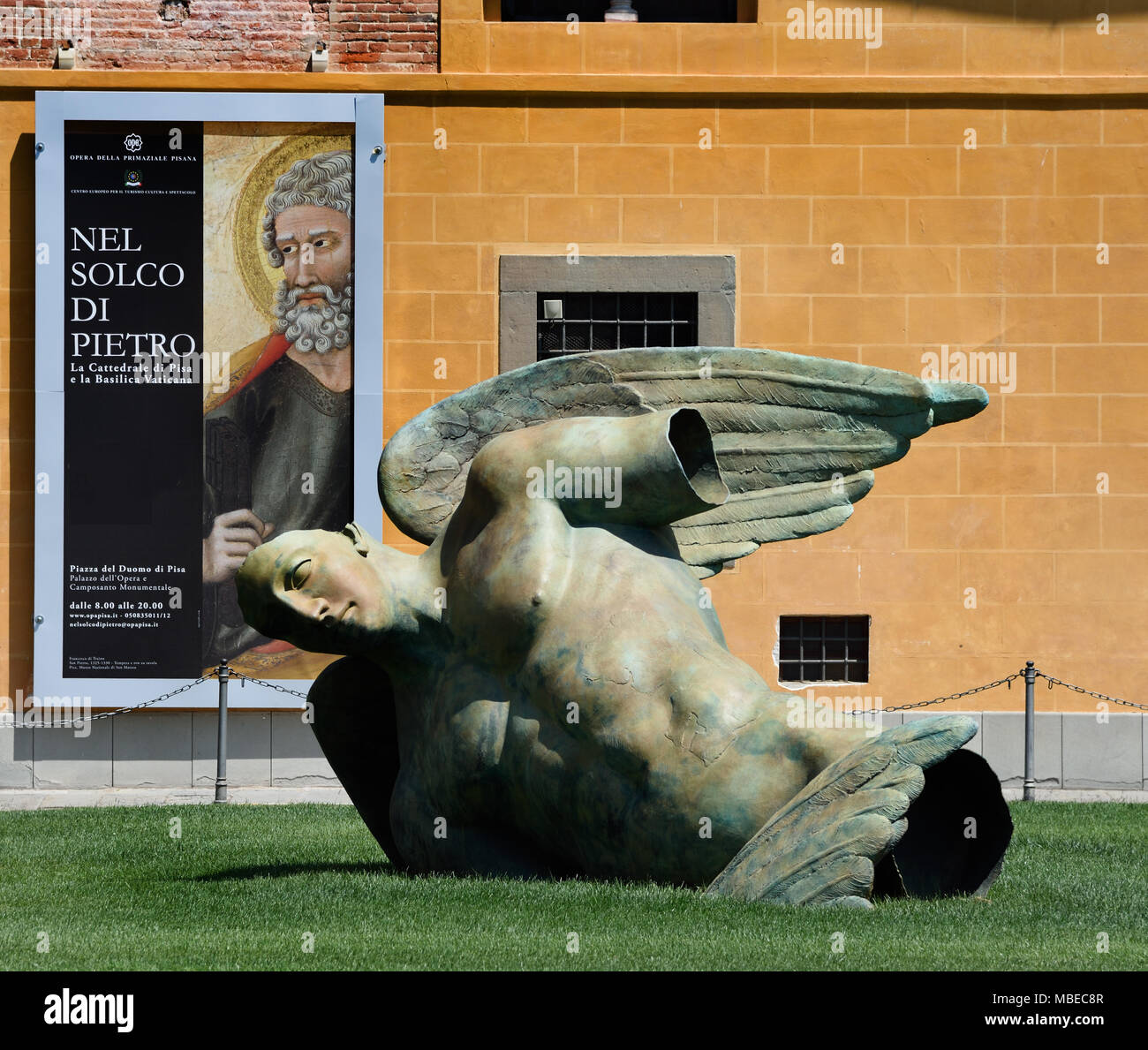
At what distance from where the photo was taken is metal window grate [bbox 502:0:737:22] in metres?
16.6

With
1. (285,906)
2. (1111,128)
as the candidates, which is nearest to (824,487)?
(285,906)

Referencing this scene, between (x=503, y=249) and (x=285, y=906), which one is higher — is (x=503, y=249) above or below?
above

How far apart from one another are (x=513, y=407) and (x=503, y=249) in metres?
7.86

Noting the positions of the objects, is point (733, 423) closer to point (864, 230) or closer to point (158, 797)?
point (158, 797)

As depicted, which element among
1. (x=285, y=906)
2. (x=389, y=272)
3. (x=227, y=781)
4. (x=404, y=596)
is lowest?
(x=227, y=781)

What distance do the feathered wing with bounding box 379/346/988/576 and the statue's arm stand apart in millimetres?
374

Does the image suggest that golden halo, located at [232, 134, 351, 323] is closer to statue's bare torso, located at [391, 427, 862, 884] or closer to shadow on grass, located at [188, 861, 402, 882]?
shadow on grass, located at [188, 861, 402, 882]

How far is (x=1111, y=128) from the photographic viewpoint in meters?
16.2

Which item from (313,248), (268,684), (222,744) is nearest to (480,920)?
(222,744)

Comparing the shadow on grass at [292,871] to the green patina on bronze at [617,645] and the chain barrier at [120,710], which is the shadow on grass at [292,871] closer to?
the green patina on bronze at [617,645]

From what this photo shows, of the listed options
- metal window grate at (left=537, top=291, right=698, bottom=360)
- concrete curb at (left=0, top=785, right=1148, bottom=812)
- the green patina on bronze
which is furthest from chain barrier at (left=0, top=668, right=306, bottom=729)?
the green patina on bronze

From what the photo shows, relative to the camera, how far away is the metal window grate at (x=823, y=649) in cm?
1623

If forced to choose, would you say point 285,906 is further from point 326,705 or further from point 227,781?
point 227,781

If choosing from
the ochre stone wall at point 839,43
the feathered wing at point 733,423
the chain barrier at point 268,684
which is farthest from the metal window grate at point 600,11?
the feathered wing at point 733,423
